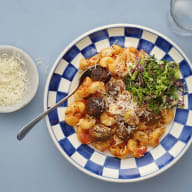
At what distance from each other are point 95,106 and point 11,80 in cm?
84

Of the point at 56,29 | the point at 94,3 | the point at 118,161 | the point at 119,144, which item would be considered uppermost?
the point at 94,3

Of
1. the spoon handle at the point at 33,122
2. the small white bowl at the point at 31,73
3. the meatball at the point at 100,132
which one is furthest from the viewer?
the small white bowl at the point at 31,73

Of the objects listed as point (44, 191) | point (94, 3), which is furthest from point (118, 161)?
point (94, 3)

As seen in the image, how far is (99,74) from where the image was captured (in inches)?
101

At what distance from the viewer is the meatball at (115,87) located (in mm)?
2500

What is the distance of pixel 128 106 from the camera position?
248 cm

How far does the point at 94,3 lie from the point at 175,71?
1.02 metres

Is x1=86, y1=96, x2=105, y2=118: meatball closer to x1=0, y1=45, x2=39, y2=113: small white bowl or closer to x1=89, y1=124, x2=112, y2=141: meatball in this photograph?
x1=89, y1=124, x2=112, y2=141: meatball

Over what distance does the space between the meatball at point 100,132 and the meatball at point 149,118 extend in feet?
1.01

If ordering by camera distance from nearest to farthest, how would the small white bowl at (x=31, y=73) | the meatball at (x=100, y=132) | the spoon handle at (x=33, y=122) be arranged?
the spoon handle at (x=33, y=122), the meatball at (x=100, y=132), the small white bowl at (x=31, y=73)

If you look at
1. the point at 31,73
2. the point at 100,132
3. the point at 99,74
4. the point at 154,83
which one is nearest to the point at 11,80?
the point at 31,73

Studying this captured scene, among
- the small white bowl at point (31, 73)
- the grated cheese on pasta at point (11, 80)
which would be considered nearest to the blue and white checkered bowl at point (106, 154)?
the small white bowl at point (31, 73)

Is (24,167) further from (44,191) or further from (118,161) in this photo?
(118,161)

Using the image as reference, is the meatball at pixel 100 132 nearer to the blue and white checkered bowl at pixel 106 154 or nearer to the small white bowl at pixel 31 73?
the blue and white checkered bowl at pixel 106 154
